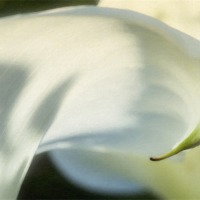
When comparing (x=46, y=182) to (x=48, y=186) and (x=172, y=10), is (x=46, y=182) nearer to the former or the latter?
(x=48, y=186)

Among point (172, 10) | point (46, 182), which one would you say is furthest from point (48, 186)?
point (172, 10)

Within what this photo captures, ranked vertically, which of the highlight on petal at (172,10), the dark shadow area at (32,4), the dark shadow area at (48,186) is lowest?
the dark shadow area at (48,186)
